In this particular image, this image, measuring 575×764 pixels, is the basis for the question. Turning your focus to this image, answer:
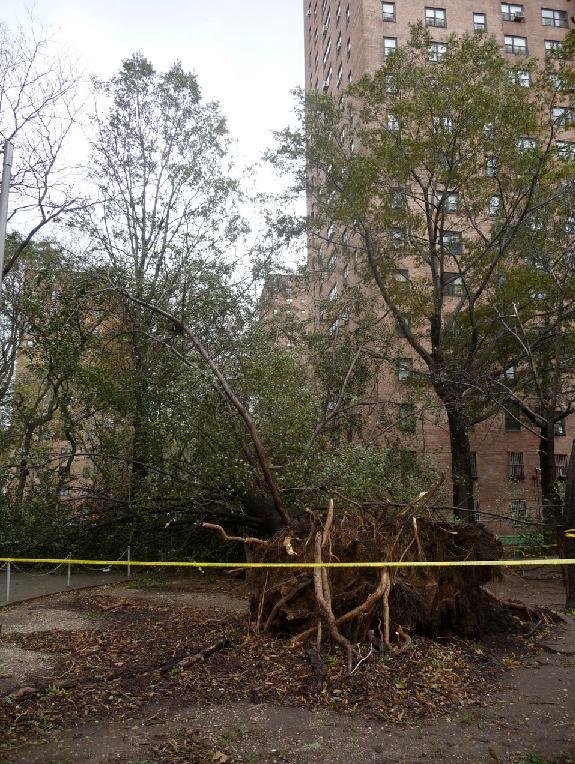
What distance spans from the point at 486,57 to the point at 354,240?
38.1 ft

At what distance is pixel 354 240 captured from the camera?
→ 89.3 feet

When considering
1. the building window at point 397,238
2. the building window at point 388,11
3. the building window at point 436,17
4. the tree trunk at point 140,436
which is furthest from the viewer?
the building window at point 436,17

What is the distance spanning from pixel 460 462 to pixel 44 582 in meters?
11.0

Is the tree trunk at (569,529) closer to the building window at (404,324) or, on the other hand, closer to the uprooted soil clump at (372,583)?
the uprooted soil clump at (372,583)

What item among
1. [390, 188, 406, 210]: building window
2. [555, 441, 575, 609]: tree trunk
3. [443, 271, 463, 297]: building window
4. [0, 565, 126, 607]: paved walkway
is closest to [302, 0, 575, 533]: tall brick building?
[443, 271, 463, 297]: building window

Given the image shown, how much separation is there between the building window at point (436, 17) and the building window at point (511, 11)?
13.3 ft

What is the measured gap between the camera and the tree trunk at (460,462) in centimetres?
1689

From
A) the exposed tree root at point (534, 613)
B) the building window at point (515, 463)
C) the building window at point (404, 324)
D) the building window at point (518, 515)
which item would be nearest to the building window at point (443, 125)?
the building window at point (404, 324)

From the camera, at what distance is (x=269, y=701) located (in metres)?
5.23

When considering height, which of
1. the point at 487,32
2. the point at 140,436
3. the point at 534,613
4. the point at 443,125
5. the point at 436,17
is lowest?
the point at 534,613

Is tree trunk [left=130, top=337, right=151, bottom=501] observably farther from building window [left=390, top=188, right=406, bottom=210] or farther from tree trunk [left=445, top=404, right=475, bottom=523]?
building window [left=390, top=188, right=406, bottom=210]

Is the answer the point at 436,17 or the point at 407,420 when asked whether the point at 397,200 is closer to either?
the point at 407,420

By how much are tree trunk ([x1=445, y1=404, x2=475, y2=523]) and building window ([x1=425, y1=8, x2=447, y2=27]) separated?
27512 millimetres

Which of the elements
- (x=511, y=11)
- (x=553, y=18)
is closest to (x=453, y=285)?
(x=511, y=11)
